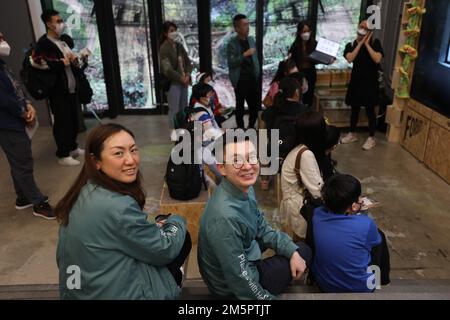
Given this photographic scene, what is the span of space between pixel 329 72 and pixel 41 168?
393 centimetres

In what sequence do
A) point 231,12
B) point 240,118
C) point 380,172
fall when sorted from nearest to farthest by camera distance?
point 380,172, point 240,118, point 231,12

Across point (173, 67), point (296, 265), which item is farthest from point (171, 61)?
point (296, 265)

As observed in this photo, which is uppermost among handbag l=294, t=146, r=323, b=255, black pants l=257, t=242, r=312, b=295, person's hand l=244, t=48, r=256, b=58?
person's hand l=244, t=48, r=256, b=58

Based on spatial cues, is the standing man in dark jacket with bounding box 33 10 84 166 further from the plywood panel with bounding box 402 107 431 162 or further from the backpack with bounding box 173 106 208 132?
the plywood panel with bounding box 402 107 431 162

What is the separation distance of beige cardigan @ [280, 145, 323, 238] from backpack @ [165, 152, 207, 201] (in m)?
0.76

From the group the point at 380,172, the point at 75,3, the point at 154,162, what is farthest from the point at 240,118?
the point at 75,3

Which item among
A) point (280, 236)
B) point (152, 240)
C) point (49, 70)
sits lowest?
point (280, 236)

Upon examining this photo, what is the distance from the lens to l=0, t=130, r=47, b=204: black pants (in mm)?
3256

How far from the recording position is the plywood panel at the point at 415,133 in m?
4.49

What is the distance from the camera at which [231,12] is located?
19.0 feet

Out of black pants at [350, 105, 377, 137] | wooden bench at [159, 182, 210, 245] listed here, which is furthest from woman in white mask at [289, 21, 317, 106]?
wooden bench at [159, 182, 210, 245]

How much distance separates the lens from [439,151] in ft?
13.8

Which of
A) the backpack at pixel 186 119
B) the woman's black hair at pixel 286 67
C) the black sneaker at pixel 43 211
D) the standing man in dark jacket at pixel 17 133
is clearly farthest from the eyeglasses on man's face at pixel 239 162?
the woman's black hair at pixel 286 67

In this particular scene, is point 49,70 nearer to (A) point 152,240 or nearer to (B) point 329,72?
(A) point 152,240
